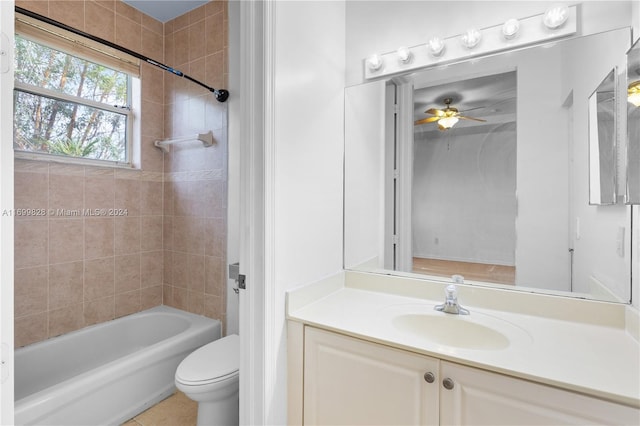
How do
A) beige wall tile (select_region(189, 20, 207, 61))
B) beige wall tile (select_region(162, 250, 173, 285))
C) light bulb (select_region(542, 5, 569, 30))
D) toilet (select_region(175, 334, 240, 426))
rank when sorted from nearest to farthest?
light bulb (select_region(542, 5, 569, 30))
toilet (select_region(175, 334, 240, 426))
beige wall tile (select_region(189, 20, 207, 61))
beige wall tile (select_region(162, 250, 173, 285))

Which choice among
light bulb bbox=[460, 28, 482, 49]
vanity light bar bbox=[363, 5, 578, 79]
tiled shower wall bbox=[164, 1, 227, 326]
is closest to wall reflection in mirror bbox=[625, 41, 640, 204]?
vanity light bar bbox=[363, 5, 578, 79]

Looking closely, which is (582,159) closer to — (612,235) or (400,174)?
(612,235)

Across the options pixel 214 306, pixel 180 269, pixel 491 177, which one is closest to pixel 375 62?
pixel 491 177

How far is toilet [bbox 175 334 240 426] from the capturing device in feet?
4.88

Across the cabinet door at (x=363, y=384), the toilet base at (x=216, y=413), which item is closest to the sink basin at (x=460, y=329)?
the cabinet door at (x=363, y=384)

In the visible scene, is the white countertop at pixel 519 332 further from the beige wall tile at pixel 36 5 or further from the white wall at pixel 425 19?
the beige wall tile at pixel 36 5

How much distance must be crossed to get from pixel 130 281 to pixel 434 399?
2.35 m

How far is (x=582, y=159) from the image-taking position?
123 centimetres

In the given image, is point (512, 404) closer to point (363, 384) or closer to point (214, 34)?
point (363, 384)

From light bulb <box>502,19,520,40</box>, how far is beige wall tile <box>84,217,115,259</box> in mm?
2681

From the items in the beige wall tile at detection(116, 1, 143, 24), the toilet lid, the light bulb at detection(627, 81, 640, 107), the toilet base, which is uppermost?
the beige wall tile at detection(116, 1, 143, 24)

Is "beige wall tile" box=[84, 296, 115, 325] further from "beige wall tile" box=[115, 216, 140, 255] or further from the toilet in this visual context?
the toilet

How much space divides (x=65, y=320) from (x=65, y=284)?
25cm

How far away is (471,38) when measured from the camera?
139 centimetres
